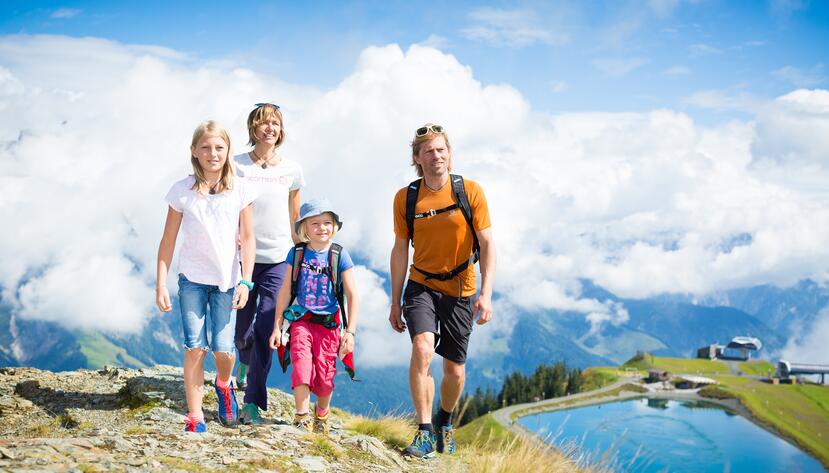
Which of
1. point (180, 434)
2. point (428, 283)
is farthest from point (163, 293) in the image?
point (428, 283)

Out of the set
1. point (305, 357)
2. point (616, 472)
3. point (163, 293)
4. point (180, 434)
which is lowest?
point (616, 472)

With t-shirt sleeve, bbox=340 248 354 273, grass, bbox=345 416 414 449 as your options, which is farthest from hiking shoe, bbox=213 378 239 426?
t-shirt sleeve, bbox=340 248 354 273

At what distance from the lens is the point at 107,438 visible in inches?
238

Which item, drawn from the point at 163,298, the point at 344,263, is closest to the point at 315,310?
the point at 344,263

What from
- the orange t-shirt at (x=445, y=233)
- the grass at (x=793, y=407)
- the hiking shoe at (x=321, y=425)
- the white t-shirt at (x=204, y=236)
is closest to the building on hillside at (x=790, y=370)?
the grass at (x=793, y=407)

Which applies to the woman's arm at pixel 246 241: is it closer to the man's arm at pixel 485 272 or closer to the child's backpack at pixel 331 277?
the child's backpack at pixel 331 277

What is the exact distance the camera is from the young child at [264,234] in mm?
8016

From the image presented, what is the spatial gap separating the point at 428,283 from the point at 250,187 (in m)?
2.44

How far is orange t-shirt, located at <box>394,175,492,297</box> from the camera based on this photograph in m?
7.55

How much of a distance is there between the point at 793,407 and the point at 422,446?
179848 mm

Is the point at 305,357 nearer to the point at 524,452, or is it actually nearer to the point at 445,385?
the point at 445,385

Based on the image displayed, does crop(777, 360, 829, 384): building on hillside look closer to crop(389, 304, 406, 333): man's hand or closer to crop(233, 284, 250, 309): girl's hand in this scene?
crop(389, 304, 406, 333): man's hand

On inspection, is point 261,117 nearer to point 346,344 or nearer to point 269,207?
point 269,207

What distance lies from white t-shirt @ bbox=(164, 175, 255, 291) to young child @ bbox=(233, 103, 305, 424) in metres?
0.70
